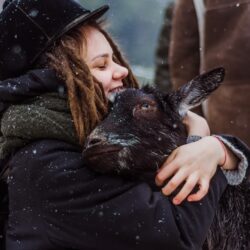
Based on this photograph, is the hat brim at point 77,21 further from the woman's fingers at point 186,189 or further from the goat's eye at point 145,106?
the woman's fingers at point 186,189

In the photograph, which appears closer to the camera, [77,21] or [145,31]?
[77,21]

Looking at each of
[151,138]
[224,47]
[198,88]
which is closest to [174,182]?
[151,138]

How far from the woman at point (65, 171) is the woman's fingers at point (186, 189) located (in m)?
0.01

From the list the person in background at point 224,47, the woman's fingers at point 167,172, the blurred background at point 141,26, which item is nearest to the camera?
the woman's fingers at point 167,172

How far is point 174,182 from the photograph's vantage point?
2.43m

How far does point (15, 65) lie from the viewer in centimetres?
271

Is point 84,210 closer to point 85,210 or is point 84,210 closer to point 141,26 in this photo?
point 85,210

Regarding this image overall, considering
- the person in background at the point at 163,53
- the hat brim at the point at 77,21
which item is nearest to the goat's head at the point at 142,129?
the hat brim at the point at 77,21

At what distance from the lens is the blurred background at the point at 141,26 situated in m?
6.11

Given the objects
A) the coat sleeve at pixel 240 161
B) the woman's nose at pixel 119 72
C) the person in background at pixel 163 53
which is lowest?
the person in background at pixel 163 53

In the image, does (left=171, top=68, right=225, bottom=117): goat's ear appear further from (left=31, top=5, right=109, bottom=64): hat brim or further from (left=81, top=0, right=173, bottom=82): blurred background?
(left=81, top=0, right=173, bottom=82): blurred background

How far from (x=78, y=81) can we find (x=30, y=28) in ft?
1.02

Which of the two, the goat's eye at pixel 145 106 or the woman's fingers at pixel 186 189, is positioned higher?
the goat's eye at pixel 145 106

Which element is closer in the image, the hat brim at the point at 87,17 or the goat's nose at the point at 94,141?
the goat's nose at the point at 94,141
